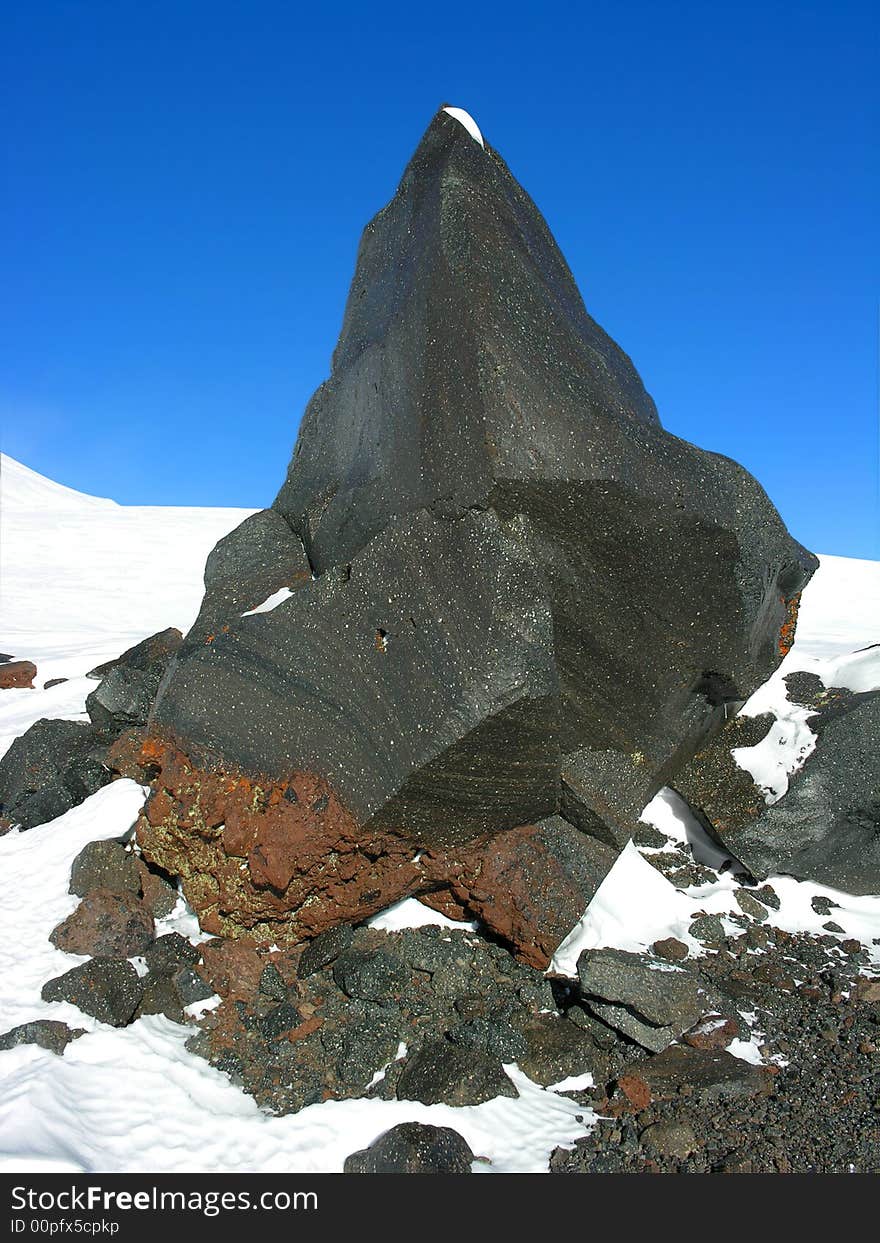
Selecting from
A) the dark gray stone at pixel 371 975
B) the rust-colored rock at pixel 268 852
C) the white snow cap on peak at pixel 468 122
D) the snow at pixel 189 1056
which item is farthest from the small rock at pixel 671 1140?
the white snow cap on peak at pixel 468 122

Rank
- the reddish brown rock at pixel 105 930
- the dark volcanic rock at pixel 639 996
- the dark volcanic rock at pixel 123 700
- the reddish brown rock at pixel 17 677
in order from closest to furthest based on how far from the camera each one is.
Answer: the dark volcanic rock at pixel 639 996 → the reddish brown rock at pixel 105 930 → the dark volcanic rock at pixel 123 700 → the reddish brown rock at pixel 17 677

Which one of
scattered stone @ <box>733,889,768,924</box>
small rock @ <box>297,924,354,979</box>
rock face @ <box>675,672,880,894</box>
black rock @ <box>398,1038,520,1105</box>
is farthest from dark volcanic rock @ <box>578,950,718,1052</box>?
rock face @ <box>675,672,880,894</box>

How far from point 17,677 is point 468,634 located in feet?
24.9

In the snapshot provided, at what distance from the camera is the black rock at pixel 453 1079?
3.58 metres

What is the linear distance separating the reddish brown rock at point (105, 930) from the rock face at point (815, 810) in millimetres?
3258

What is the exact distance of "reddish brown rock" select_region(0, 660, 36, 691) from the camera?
389 inches

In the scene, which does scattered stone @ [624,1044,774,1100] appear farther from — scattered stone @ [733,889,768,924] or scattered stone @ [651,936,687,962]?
scattered stone @ [733,889,768,924]

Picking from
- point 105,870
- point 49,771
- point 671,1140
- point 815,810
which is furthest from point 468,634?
point 49,771

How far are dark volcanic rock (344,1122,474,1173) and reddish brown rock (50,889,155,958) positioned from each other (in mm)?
1660

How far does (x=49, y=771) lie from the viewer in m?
6.61

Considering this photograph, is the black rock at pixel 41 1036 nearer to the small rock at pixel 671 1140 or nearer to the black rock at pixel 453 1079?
the black rock at pixel 453 1079

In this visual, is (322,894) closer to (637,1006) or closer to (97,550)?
(637,1006)

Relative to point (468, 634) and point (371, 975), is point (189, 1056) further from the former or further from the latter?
point (468, 634)

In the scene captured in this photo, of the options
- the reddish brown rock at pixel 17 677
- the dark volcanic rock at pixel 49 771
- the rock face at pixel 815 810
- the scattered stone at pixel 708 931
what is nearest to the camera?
the scattered stone at pixel 708 931
